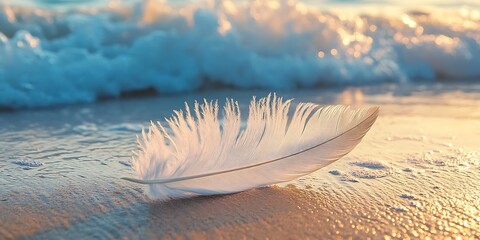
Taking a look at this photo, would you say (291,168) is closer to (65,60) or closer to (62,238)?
(62,238)

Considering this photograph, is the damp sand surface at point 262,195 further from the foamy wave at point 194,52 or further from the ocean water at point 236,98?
the foamy wave at point 194,52

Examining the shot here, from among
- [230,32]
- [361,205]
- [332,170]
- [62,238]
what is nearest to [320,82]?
[230,32]

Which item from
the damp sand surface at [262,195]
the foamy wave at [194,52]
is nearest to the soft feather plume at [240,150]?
the damp sand surface at [262,195]

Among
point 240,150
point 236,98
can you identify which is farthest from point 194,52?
point 240,150

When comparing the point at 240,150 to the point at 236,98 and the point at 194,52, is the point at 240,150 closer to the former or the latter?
the point at 236,98

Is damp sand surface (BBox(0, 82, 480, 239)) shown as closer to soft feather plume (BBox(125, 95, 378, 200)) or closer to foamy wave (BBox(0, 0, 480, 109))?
soft feather plume (BBox(125, 95, 378, 200))
